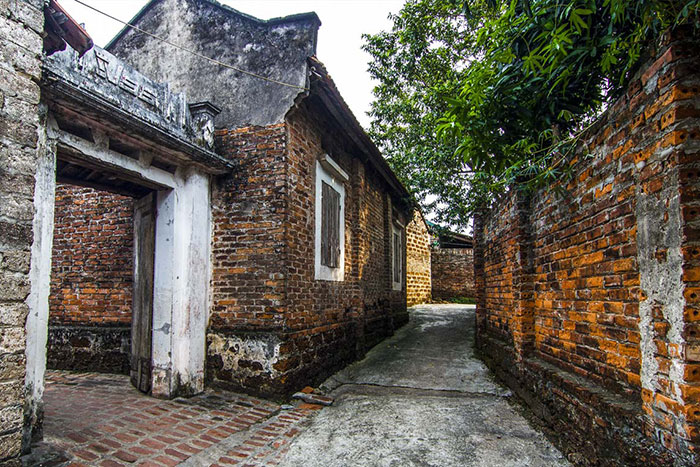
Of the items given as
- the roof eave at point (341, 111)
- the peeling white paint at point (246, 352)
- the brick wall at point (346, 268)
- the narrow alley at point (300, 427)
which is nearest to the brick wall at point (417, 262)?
the brick wall at point (346, 268)

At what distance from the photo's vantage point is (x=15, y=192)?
2676 mm

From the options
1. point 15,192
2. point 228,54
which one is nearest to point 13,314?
point 15,192

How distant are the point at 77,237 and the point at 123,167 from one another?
2.84m

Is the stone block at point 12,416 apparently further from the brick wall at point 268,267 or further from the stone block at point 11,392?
the brick wall at point 268,267

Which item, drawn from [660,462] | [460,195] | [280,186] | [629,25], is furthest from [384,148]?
[660,462]

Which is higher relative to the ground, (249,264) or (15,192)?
(15,192)

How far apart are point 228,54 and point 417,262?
10.4 meters

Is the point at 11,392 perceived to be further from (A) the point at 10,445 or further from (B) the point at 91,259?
(B) the point at 91,259

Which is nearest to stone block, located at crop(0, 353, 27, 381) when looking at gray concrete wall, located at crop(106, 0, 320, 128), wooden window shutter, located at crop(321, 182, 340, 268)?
gray concrete wall, located at crop(106, 0, 320, 128)

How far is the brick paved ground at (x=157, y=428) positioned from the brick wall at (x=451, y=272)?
A: 1276cm

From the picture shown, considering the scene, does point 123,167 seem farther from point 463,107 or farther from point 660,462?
point 660,462

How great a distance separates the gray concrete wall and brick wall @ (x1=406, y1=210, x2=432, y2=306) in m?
9.04

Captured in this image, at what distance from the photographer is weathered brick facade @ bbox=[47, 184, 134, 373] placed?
19.8 ft

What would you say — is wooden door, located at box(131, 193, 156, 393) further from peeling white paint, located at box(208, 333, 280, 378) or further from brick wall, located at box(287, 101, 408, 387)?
brick wall, located at box(287, 101, 408, 387)
